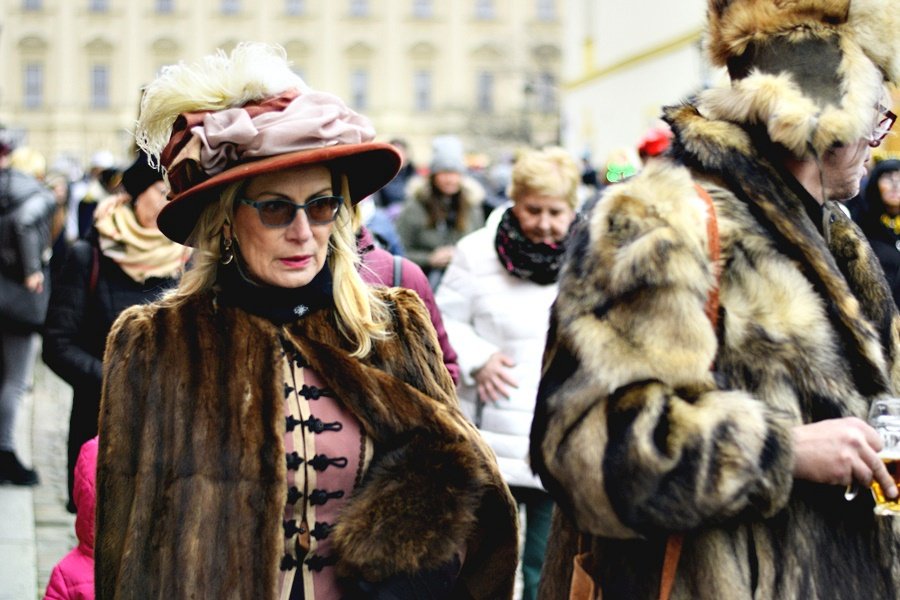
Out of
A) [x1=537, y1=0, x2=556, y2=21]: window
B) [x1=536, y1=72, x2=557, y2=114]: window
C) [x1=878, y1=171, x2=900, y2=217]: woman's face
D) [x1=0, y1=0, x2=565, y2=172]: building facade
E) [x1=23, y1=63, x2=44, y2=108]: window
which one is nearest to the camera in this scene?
[x1=878, y1=171, x2=900, y2=217]: woman's face

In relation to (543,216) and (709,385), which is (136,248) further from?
(709,385)

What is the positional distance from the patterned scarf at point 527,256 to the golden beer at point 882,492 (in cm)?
266

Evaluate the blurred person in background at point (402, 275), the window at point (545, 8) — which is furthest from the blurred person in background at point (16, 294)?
the window at point (545, 8)

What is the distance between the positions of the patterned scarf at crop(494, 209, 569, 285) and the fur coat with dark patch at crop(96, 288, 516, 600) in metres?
2.07

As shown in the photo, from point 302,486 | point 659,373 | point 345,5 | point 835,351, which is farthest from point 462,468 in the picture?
point 345,5

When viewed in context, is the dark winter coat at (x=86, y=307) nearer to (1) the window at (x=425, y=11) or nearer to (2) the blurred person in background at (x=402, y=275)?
(2) the blurred person in background at (x=402, y=275)

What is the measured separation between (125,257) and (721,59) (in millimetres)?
2858

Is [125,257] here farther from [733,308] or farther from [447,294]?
[733,308]

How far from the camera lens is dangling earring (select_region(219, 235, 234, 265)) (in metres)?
3.19

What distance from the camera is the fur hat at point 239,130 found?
3027 millimetres

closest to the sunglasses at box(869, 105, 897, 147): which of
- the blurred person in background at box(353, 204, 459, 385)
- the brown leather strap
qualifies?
the brown leather strap

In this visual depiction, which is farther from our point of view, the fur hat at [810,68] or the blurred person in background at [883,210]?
the blurred person in background at [883,210]

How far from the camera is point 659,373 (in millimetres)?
2572

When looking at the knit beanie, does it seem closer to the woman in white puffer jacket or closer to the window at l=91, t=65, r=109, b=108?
the woman in white puffer jacket
